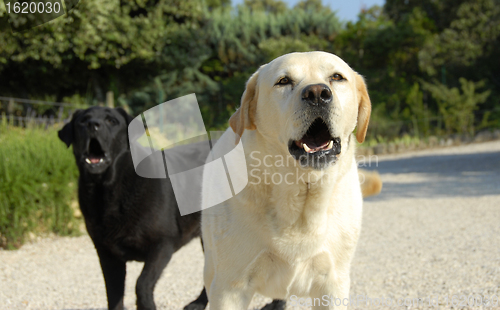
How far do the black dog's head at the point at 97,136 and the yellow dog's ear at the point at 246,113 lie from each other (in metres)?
1.73

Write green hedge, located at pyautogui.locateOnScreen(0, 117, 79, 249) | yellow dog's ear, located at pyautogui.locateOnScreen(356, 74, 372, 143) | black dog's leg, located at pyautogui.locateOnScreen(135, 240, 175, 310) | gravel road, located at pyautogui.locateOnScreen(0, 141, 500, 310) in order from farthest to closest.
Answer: green hedge, located at pyautogui.locateOnScreen(0, 117, 79, 249)
gravel road, located at pyautogui.locateOnScreen(0, 141, 500, 310)
black dog's leg, located at pyautogui.locateOnScreen(135, 240, 175, 310)
yellow dog's ear, located at pyautogui.locateOnScreen(356, 74, 372, 143)

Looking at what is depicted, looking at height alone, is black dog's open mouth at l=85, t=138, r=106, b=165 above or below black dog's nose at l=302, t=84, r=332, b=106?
below

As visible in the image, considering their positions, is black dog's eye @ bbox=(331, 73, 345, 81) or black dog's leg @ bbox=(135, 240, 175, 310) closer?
black dog's eye @ bbox=(331, 73, 345, 81)

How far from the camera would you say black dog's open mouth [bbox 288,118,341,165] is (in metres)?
2.08

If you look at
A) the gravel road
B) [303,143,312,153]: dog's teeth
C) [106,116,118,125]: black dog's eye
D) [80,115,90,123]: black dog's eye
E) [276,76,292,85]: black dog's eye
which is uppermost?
[276,76,292,85]: black dog's eye

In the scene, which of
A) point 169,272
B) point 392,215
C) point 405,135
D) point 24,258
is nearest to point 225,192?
point 169,272

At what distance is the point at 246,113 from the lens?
231 centimetres

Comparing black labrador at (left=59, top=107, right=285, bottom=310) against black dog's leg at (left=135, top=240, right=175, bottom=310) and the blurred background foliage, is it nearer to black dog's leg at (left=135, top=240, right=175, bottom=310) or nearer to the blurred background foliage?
black dog's leg at (left=135, top=240, right=175, bottom=310)

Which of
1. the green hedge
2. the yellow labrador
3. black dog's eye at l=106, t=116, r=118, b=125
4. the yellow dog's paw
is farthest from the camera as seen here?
the green hedge

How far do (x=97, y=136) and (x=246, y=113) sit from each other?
1886mm

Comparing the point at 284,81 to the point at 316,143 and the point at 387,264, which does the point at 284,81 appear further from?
the point at 387,264

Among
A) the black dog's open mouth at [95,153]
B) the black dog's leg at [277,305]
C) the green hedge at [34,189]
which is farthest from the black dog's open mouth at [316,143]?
the green hedge at [34,189]

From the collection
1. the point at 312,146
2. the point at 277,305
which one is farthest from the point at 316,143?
the point at 277,305

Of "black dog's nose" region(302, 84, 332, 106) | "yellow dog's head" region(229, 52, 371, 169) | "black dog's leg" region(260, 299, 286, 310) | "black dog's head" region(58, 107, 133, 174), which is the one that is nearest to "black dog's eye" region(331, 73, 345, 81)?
"yellow dog's head" region(229, 52, 371, 169)
